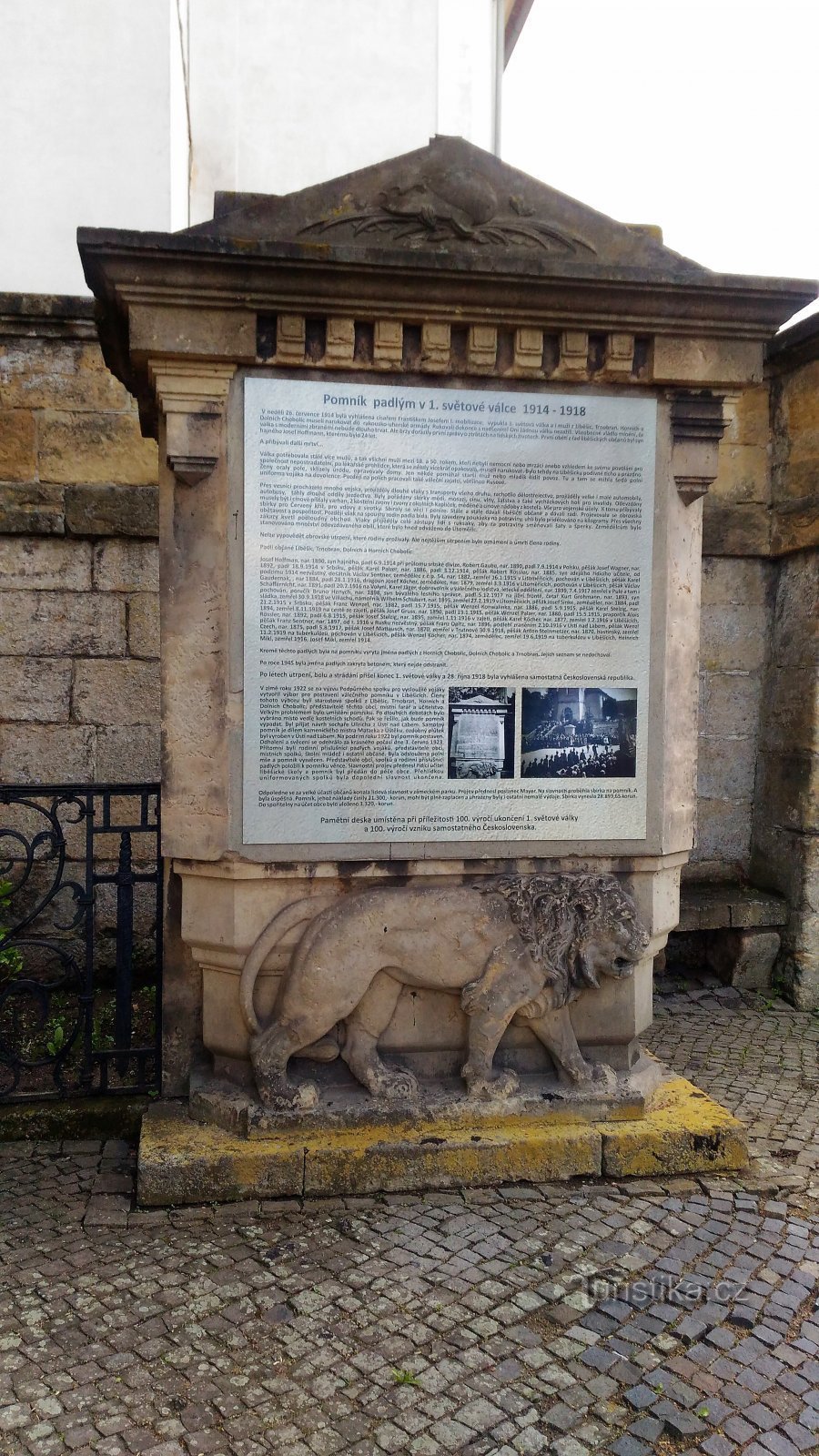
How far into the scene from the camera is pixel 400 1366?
2.51 metres

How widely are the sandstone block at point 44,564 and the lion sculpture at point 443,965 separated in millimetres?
2965

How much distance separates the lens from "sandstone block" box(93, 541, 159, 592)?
5.64 m

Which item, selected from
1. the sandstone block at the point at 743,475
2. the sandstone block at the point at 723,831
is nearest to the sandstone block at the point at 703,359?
the sandstone block at the point at 743,475

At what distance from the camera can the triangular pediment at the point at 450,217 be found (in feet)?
10.8

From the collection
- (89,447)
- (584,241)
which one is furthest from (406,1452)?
(89,447)

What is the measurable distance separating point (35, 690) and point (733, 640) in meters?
4.22

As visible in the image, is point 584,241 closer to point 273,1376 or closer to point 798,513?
point 798,513

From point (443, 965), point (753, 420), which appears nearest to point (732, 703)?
point (753, 420)

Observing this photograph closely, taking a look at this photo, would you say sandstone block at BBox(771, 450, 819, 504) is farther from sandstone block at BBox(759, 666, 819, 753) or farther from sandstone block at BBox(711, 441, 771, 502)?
sandstone block at BBox(759, 666, 819, 753)

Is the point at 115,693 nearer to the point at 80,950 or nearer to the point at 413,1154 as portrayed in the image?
the point at 80,950

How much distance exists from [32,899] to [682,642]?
3830 mm

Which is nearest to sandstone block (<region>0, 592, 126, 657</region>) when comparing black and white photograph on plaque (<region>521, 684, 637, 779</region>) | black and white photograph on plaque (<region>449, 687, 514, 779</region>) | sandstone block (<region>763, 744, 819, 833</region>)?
black and white photograph on plaque (<region>449, 687, 514, 779</region>)

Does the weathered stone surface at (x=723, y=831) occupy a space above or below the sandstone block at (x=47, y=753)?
below

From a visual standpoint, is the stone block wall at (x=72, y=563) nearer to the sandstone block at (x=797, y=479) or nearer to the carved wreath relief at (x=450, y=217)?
the carved wreath relief at (x=450, y=217)
